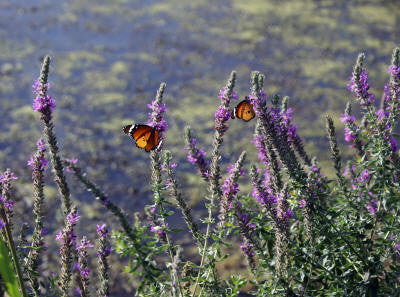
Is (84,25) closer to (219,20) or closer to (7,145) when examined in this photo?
(219,20)

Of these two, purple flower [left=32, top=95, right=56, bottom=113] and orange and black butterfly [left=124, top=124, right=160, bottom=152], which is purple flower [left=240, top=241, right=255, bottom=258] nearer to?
orange and black butterfly [left=124, top=124, right=160, bottom=152]

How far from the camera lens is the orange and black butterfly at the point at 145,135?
280 cm

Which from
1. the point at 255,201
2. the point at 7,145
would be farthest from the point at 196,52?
the point at 255,201

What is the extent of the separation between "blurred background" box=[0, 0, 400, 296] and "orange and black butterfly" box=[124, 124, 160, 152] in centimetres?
386

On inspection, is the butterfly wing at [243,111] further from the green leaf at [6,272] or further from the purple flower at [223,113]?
the green leaf at [6,272]

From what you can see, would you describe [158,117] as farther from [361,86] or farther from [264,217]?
[361,86]

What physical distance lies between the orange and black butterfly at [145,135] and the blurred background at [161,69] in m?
3.86

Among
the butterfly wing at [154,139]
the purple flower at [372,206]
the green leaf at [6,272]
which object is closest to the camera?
the green leaf at [6,272]

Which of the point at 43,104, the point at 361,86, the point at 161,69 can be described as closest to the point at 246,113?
the point at 361,86

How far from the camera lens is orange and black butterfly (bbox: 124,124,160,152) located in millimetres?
2801

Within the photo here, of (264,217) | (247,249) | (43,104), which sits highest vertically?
(43,104)

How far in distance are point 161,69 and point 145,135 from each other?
9.27 metres

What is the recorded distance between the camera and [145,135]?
120 inches

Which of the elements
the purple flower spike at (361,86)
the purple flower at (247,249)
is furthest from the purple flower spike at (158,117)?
the purple flower spike at (361,86)
